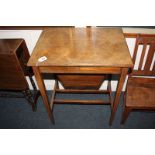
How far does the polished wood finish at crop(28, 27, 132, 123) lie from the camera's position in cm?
103

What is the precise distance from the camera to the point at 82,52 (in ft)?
3.62

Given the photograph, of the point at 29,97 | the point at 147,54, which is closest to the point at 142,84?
the point at 147,54

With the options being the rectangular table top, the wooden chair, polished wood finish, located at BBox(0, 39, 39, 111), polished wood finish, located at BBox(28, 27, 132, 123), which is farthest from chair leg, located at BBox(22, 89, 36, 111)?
the wooden chair

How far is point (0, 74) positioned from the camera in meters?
1.48

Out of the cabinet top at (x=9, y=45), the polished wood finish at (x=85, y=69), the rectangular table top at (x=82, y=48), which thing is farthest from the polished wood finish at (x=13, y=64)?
the polished wood finish at (x=85, y=69)

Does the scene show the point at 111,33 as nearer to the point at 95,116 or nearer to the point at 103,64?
the point at 103,64

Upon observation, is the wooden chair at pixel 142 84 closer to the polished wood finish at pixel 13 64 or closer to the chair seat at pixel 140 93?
the chair seat at pixel 140 93

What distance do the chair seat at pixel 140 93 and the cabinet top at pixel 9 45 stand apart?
1.06 meters

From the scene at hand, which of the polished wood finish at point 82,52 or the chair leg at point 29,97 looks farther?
the chair leg at point 29,97

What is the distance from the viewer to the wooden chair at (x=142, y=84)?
1.33 m

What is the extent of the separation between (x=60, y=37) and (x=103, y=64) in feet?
1.50

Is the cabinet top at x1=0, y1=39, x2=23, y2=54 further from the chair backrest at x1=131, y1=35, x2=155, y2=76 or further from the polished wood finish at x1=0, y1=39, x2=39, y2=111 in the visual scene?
Answer: the chair backrest at x1=131, y1=35, x2=155, y2=76

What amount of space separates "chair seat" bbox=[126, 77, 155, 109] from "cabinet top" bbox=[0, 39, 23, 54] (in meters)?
1.06
